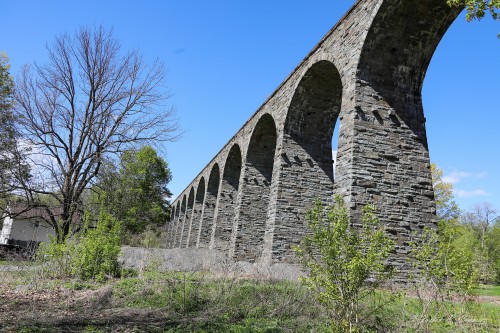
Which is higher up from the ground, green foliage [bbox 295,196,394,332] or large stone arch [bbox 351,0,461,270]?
large stone arch [bbox 351,0,461,270]

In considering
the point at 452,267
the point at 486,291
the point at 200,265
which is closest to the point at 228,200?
the point at 200,265

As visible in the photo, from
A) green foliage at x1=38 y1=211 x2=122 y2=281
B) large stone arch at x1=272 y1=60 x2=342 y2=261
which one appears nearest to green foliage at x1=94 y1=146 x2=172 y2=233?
large stone arch at x1=272 y1=60 x2=342 y2=261

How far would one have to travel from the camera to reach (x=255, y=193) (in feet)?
49.1

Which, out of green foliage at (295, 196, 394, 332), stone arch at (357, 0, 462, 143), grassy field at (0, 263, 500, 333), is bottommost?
grassy field at (0, 263, 500, 333)

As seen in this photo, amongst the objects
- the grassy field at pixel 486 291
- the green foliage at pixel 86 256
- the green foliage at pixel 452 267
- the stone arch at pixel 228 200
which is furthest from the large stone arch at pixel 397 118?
the stone arch at pixel 228 200

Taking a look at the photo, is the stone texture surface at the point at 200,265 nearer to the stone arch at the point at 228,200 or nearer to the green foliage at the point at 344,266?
the stone arch at the point at 228,200

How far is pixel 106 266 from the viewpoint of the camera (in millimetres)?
8070

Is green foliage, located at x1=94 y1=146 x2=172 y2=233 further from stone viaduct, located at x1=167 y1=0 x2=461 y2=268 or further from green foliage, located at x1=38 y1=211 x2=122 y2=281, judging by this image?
green foliage, located at x1=38 y1=211 x2=122 y2=281

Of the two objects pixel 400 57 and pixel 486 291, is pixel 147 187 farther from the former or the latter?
pixel 400 57

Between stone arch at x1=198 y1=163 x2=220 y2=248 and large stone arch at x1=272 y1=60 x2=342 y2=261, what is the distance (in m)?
10.2

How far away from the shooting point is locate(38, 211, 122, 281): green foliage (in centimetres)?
793

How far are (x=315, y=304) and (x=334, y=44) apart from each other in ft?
22.4

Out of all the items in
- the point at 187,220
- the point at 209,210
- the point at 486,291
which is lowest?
the point at 486,291

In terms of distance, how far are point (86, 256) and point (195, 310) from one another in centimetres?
404
